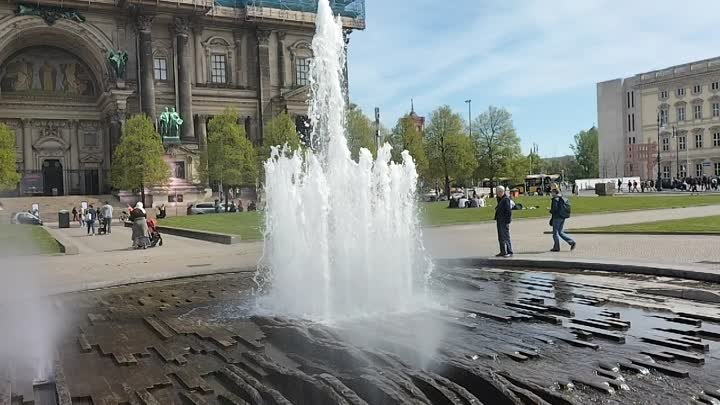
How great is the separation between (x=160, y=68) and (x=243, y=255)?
5613cm

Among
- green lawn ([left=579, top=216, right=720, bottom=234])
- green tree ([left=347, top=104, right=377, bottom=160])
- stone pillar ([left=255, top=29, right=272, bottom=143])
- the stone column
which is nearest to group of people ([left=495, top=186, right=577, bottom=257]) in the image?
green lawn ([left=579, top=216, right=720, bottom=234])

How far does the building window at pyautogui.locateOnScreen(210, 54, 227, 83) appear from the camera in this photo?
72938mm

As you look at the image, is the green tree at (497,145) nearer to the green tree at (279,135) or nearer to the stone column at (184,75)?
the green tree at (279,135)

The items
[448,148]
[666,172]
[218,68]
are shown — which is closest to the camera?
[448,148]

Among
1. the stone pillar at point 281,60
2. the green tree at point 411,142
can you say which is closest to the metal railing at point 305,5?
the stone pillar at point 281,60

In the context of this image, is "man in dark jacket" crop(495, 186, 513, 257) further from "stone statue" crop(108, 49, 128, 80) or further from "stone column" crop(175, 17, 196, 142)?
"stone statue" crop(108, 49, 128, 80)

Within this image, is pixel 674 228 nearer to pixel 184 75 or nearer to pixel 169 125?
pixel 169 125

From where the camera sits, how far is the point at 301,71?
7700 centimetres

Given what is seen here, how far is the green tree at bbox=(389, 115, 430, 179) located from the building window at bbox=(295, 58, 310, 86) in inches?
486

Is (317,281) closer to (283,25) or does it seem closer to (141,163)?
(141,163)

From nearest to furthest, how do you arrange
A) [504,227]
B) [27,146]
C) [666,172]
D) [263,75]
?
[504,227]
[27,146]
[263,75]
[666,172]

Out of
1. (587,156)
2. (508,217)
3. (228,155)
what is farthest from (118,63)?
(587,156)

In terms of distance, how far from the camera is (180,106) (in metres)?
68.5

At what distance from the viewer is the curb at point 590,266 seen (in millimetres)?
10767
